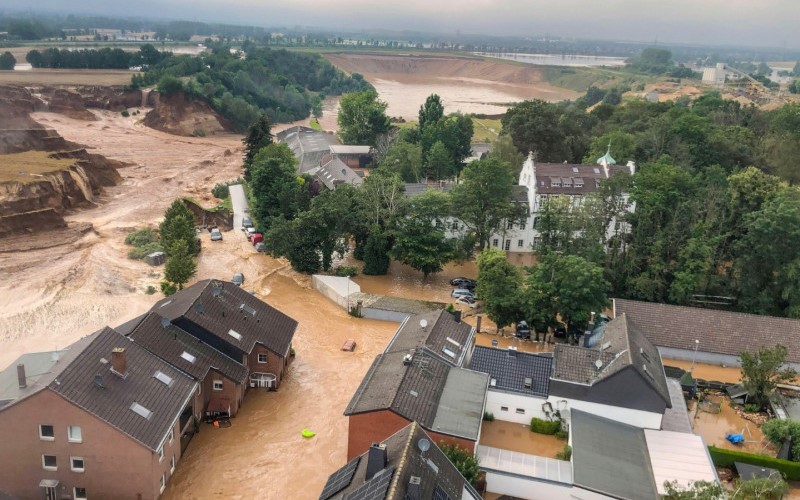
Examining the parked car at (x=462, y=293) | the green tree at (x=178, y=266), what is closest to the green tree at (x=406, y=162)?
the parked car at (x=462, y=293)

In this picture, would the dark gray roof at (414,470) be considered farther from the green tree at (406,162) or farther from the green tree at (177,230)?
the green tree at (406,162)

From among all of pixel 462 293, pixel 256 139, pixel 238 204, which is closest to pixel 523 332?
pixel 462 293

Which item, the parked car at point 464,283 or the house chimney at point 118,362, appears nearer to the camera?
the house chimney at point 118,362

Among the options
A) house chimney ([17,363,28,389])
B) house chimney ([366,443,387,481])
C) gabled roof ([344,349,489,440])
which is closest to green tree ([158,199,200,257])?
house chimney ([17,363,28,389])

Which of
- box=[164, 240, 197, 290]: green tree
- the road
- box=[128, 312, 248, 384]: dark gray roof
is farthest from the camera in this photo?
the road

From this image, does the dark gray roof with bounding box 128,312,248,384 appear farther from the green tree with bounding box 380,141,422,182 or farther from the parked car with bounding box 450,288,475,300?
the green tree with bounding box 380,141,422,182

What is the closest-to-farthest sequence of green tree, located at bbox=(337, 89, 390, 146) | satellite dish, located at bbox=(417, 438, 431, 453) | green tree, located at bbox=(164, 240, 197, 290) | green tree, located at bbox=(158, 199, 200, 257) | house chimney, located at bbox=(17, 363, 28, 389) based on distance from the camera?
satellite dish, located at bbox=(417, 438, 431, 453)
house chimney, located at bbox=(17, 363, 28, 389)
green tree, located at bbox=(164, 240, 197, 290)
green tree, located at bbox=(158, 199, 200, 257)
green tree, located at bbox=(337, 89, 390, 146)

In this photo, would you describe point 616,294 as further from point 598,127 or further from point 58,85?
point 58,85
